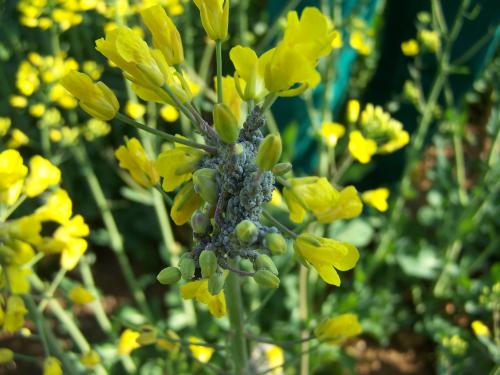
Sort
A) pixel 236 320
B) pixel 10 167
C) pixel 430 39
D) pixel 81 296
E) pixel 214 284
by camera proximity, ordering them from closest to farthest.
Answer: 1. pixel 214 284
2. pixel 10 167
3. pixel 236 320
4. pixel 81 296
5. pixel 430 39

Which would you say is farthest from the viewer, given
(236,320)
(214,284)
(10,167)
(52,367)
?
(52,367)

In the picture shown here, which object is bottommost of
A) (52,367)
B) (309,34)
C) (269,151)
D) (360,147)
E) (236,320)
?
(52,367)

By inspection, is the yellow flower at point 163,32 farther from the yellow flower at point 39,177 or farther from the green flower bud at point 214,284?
the yellow flower at point 39,177

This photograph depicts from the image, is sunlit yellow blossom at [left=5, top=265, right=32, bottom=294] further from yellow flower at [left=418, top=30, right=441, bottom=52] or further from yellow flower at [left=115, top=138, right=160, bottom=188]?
yellow flower at [left=418, top=30, right=441, bottom=52]

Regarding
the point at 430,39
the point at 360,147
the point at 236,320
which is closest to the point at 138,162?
the point at 236,320

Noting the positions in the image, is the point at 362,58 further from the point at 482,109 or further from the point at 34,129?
the point at 34,129

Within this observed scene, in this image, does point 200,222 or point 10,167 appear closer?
point 200,222

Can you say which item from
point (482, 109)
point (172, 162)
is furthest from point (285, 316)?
point (482, 109)

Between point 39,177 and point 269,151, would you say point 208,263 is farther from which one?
point 39,177

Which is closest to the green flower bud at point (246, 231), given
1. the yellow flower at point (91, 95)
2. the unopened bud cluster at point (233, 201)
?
the unopened bud cluster at point (233, 201)
